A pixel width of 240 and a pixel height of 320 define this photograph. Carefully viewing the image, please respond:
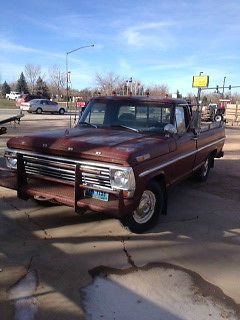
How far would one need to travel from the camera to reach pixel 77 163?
5.04 meters

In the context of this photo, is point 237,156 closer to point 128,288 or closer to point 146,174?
point 146,174

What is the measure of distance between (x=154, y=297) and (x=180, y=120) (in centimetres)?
363

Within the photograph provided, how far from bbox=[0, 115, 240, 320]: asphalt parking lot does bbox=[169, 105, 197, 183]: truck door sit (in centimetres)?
65

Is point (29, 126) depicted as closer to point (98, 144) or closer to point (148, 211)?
point (148, 211)

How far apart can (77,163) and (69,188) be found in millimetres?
429

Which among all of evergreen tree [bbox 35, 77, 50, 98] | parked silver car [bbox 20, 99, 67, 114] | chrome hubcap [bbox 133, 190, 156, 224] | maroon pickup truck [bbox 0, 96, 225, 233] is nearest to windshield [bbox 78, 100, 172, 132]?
maroon pickup truck [bbox 0, 96, 225, 233]

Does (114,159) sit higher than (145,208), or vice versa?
(114,159)

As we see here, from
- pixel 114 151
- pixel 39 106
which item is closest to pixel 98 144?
pixel 114 151

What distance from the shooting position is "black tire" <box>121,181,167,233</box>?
17.5ft

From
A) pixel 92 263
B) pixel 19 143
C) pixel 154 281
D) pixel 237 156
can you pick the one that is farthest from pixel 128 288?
pixel 237 156

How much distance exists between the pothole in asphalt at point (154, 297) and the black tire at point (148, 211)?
3.10 feet

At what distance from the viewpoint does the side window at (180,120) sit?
6.59 metres

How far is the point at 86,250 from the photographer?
4840 millimetres

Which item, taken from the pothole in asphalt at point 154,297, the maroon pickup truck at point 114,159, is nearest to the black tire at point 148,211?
the maroon pickup truck at point 114,159
